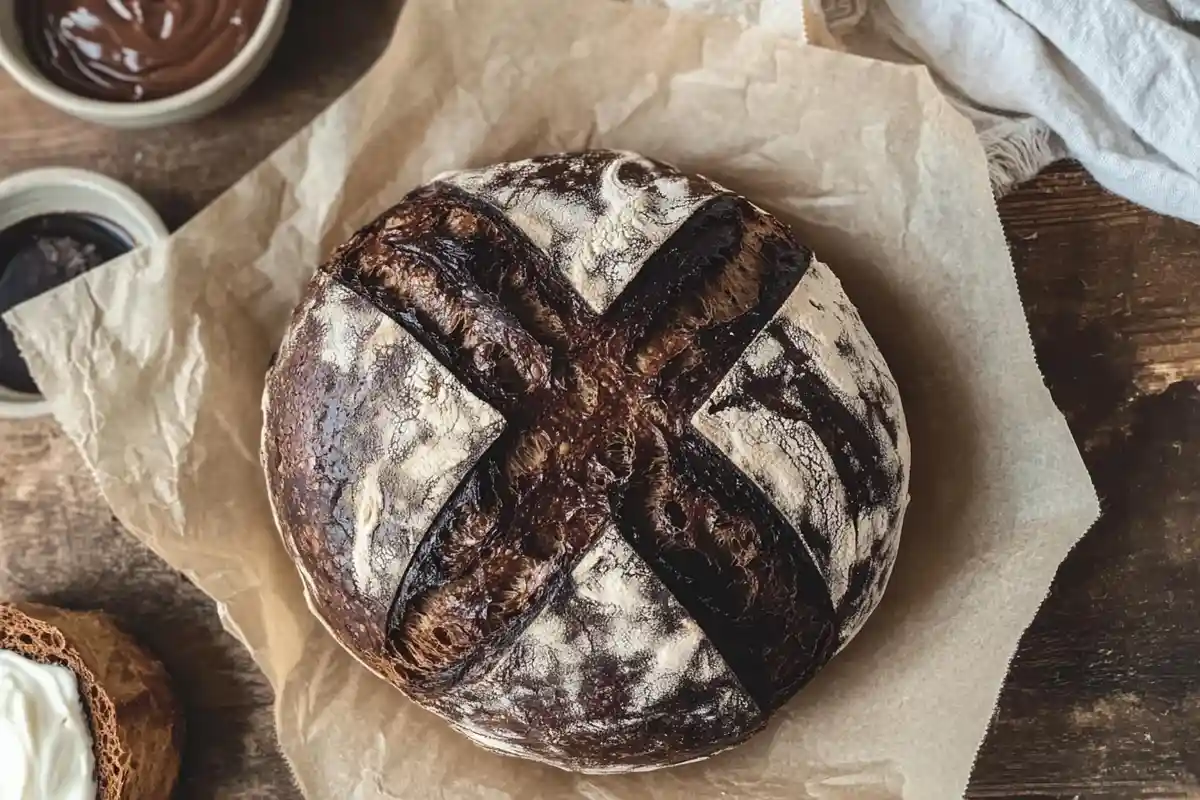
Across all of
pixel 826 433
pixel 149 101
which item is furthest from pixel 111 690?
pixel 826 433

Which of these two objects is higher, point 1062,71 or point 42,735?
point 1062,71

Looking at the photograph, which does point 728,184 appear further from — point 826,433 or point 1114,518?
point 1114,518

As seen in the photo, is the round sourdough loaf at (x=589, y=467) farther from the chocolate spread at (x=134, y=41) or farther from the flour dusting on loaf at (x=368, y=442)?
the chocolate spread at (x=134, y=41)

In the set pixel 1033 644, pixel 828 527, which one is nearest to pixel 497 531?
pixel 828 527

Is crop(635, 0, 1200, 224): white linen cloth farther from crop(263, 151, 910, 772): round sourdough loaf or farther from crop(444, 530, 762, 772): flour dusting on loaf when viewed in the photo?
crop(444, 530, 762, 772): flour dusting on loaf

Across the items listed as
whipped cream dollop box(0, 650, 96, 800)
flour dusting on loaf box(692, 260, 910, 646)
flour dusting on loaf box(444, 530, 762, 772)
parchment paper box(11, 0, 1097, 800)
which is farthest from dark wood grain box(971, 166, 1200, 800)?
whipped cream dollop box(0, 650, 96, 800)

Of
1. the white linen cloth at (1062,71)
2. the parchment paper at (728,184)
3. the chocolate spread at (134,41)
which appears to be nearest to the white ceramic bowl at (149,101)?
the chocolate spread at (134,41)

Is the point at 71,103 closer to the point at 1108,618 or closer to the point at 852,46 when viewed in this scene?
the point at 852,46
